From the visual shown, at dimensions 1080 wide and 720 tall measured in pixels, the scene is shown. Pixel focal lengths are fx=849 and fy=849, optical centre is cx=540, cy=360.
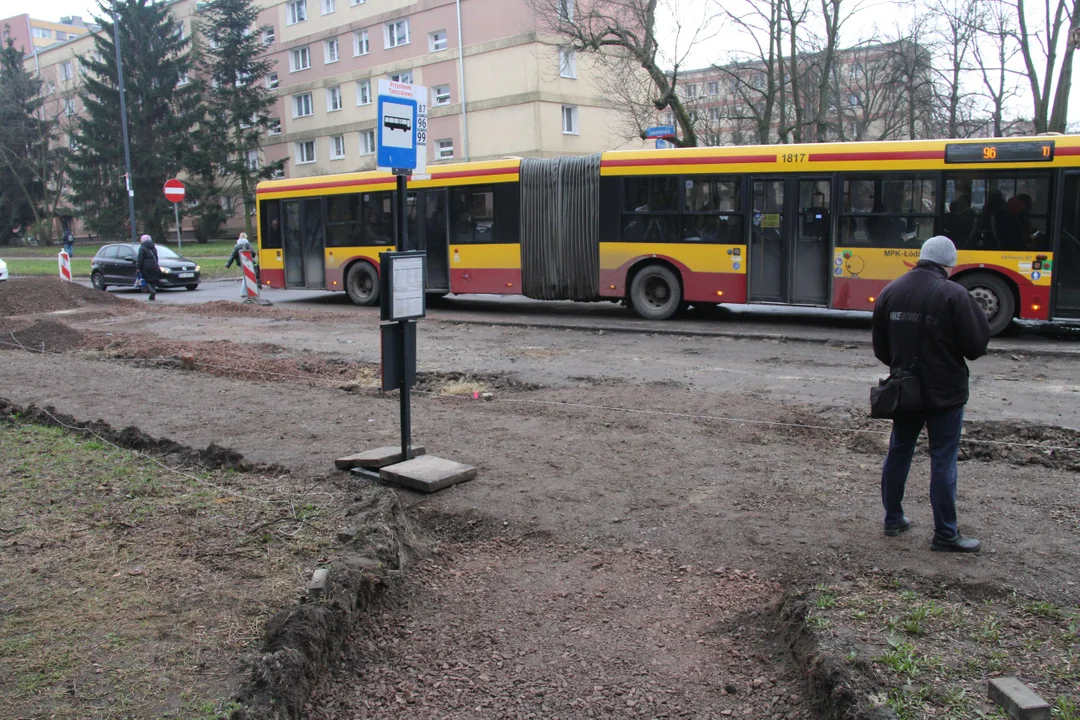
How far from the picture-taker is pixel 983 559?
4605mm

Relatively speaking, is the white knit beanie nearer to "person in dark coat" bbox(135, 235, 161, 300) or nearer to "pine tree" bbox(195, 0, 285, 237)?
"person in dark coat" bbox(135, 235, 161, 300)

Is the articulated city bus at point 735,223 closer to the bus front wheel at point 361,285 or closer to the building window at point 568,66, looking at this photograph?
the bus front wheel at point 361,285

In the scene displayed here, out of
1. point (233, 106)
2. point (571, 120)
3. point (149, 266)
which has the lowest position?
point (149, 266)

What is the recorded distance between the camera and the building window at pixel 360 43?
5194cm

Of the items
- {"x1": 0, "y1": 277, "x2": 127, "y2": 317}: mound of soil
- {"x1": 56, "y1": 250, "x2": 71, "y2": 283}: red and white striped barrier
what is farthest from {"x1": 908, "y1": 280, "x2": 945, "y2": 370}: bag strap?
{"x1": 56, "y1": 250, "x2": 71, "y2": 283}: red and white striped barrier

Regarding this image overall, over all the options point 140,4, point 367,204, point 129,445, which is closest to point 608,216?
point 367,204

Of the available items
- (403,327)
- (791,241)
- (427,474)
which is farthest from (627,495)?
(791,241)

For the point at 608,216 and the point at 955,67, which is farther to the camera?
the point at 955,67

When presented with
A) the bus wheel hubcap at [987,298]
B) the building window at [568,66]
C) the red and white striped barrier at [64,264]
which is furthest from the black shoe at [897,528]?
the building window at [568,66]

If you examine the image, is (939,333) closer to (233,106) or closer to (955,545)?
(955,545)

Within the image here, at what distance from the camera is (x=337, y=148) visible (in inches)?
2142

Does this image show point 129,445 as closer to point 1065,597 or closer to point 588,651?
point 588,651

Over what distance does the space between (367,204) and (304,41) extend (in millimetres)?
41940

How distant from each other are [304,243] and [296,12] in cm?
4303
